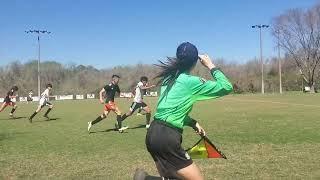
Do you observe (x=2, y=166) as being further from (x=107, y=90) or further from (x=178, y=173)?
(x=107, y=90)

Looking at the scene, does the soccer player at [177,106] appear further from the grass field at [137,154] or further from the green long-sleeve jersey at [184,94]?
the grass field at [137,154]

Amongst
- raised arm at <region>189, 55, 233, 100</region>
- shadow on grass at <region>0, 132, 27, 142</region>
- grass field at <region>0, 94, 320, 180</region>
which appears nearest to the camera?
raised arm at <region>189, 55, 233, 100</region>

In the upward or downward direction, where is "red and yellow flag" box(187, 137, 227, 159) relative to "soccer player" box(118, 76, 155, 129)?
downward

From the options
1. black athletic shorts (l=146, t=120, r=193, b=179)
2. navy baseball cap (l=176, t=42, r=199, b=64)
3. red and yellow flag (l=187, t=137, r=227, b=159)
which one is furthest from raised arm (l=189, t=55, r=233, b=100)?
red and yellow flag (l=187, t=137, r=227, b=159)

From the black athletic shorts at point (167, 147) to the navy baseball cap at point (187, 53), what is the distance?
2.18ft

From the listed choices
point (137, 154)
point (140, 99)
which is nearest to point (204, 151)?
point (137, 154)

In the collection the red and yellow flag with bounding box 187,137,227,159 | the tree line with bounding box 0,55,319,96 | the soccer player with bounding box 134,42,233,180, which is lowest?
the red and yellow flag with bounding box 187,137,227,159

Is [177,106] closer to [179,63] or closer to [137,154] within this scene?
[179,63]

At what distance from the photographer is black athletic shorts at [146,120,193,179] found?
531 cm

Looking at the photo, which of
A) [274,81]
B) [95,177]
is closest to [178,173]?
[95,177]

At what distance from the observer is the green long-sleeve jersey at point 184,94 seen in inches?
213

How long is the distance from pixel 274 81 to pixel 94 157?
8537cm

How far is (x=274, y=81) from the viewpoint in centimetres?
9500

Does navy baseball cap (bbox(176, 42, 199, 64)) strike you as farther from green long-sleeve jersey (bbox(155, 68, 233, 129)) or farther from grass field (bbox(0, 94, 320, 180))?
grass field (bbox(0, 94, 320, 180))
